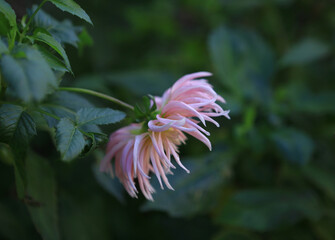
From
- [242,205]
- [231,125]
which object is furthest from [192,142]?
[242,205]

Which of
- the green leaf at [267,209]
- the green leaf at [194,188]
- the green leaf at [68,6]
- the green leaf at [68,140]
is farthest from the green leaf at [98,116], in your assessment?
the green leaf at [267,209]

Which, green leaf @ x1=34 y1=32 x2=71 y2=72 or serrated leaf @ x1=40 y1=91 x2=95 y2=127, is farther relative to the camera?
serrated leaf @ x1=40 y1=91 x2=95 y2=127

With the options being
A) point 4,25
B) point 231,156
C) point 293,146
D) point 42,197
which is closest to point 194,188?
point 231,156

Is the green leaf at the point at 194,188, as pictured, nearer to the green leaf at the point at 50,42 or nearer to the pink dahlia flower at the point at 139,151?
the pink dahlia flower at the point at 139,151

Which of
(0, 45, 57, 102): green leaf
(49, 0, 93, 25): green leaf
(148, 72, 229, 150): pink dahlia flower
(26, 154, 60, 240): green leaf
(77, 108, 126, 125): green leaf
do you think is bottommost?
(26, 154, 60, 240): green leaf

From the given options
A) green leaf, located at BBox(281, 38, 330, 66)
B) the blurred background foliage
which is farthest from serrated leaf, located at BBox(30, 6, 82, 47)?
green leaf, located at BBox(281, 38, 330, 66)

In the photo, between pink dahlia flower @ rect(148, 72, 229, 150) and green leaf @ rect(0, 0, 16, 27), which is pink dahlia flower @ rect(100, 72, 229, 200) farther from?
green leaf @ rect(0, 0, 16, 27)

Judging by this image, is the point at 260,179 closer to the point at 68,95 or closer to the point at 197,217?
the point at 197,217
